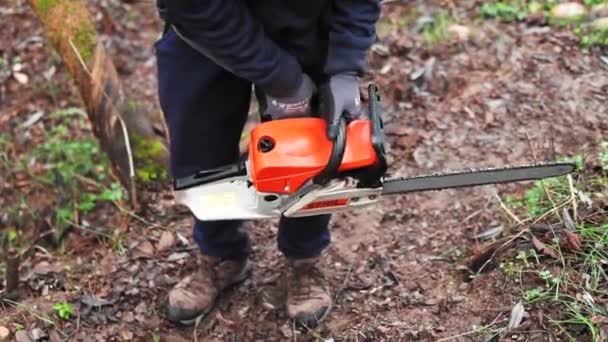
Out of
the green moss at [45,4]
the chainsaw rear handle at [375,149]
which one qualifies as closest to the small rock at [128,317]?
the chainsaw rear handle at [375,149]

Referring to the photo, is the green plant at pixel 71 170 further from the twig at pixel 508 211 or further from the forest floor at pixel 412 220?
the twig at pixel 508 211

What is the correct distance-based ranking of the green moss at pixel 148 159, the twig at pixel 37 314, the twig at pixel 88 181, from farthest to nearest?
the twig at pixel 88 181
the green moss at pixel 148 159
the twig at pixel 37 314

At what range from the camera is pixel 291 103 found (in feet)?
7.64

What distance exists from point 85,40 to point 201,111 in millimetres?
977

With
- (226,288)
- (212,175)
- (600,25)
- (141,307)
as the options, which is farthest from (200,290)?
(600,25)

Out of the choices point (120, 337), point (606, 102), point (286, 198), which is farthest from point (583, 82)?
point (120, 337)

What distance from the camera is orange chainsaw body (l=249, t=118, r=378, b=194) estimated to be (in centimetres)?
218

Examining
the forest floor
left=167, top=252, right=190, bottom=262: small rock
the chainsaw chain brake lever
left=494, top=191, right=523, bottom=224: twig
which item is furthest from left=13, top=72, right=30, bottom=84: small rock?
left=494, top=191, right=523, bottom=224: twig

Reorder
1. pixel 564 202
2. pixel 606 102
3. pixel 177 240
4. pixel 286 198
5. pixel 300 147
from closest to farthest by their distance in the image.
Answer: pixel 300 147 < pixel 286 198 < pixel 564 202 < pixel 177 240 < pixel 606 102

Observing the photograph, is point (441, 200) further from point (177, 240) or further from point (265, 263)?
point (177, 240)

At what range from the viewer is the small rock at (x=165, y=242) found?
3219 mm

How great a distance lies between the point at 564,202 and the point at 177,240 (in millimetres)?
1524

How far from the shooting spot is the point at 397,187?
7.56ft

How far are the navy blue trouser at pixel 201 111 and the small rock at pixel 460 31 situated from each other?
5.89ft
